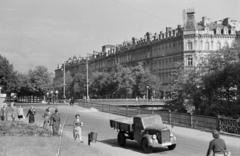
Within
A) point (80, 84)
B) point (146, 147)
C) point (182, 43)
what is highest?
point (182, 43)

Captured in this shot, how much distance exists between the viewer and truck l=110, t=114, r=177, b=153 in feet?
53.4

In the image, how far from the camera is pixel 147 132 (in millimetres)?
16953

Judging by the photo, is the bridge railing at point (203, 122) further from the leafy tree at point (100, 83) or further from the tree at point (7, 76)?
the leafy tree at point (100, 83)

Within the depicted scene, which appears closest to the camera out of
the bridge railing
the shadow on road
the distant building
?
the shadow on road

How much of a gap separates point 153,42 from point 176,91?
196ft

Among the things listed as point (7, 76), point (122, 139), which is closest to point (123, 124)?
point (122, 139)

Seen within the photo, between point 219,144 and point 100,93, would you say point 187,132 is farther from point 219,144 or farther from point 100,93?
point 100,93

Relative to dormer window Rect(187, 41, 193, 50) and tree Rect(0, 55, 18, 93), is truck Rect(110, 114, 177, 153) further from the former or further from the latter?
dormer window Rect(187, 41, 193, 50)

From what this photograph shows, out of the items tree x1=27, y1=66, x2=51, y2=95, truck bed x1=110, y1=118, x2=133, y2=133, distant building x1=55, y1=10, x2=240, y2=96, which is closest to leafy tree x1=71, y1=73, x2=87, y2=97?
tree x1=27, y1=66, x2=51, y2=95

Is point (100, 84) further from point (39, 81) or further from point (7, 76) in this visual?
point (7, 76)

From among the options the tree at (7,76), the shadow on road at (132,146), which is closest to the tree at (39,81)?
the tree at (7,76)

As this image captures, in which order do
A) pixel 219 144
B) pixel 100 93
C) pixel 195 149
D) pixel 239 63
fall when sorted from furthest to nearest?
pixel 100 93 < pixel 239 63 < pixel 195 149 < pixel 219 144

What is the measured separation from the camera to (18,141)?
1639 cm

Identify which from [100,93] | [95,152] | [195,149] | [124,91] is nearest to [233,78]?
[195,149]
